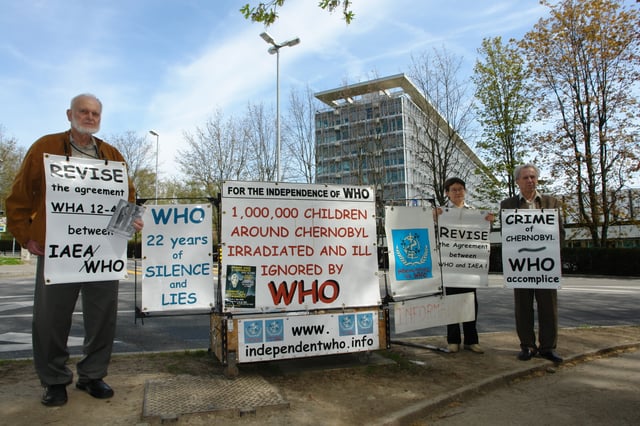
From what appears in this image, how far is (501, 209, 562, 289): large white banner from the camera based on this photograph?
530 cm

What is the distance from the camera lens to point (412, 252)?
Result: 5.25 metres

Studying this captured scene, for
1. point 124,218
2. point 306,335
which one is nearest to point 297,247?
point 306,335

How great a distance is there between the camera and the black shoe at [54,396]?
3.47 meters

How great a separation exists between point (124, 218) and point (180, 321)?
5.30 metres

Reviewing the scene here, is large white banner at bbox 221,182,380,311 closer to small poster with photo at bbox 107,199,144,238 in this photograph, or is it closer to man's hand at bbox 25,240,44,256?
small poster with photo at bbox 107,199,144,238

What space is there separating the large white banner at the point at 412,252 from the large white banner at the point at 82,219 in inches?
109

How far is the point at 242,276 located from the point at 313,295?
75cm

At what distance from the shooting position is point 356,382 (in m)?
4.31

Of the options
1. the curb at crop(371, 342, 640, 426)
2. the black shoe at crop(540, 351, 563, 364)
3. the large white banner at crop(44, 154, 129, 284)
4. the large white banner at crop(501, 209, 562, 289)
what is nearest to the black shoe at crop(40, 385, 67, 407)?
the large white banner at crop(44, 154, 129, 284)

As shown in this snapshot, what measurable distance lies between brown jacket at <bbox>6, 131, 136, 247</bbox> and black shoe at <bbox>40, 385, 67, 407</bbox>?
110 centimetres

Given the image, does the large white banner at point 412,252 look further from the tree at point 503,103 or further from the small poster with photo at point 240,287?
the tree at point 503,103

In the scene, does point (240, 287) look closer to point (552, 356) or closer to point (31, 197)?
point (31, 197)

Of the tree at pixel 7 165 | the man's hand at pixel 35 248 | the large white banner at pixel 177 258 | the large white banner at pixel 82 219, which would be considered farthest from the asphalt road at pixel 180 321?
the tree at pixel 7 165

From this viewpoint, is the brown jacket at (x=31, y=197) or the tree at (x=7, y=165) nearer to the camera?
the brown jacket at (x=31, y=197)
